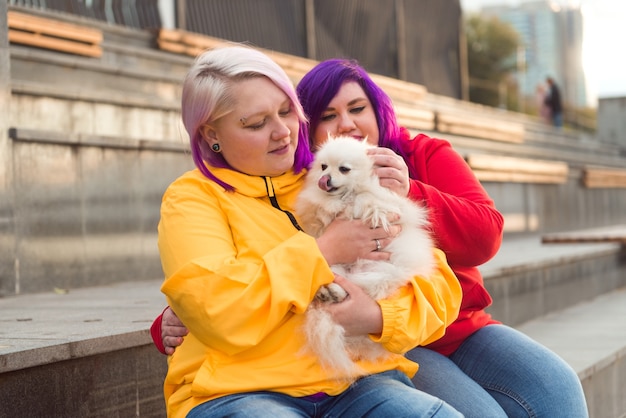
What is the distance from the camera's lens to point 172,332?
8.13ft

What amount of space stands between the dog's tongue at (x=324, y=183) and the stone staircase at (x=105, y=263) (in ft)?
3.07

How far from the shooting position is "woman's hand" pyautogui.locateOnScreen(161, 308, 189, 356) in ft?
8.05

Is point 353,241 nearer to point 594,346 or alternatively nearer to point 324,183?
point 324,183

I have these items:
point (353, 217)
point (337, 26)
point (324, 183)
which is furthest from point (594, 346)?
point (337, 26)

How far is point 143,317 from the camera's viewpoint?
3375mm

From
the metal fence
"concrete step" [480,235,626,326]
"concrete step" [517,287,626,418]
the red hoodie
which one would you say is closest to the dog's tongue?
the red hoodie

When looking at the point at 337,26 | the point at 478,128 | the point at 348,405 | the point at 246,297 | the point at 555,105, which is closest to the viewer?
the point at 246,297

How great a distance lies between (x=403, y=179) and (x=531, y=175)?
798 cm

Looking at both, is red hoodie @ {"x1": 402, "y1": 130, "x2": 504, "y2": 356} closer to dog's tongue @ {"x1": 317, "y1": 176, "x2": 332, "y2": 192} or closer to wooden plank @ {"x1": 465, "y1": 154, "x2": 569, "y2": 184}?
dog's tongue @ {"x1": 317, "y1": 176, "x2": 332, "y2": 192}

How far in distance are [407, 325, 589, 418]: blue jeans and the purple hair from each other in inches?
31.2

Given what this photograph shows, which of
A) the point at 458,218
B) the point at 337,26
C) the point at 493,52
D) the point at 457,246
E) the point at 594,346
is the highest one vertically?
the point at 337,26

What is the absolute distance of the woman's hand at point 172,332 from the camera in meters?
2.46

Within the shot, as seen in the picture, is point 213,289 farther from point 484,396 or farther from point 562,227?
point 562,227

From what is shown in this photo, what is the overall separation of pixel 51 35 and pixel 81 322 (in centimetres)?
363
